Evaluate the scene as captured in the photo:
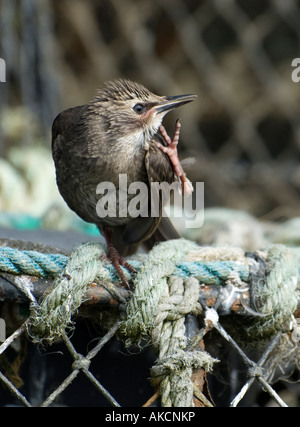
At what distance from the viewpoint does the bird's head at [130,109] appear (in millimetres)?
1412

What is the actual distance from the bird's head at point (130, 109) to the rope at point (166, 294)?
1.34ft

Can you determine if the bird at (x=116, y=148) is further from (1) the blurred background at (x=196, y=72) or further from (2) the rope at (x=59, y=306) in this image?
(1) the blurred background at (x=196, y=72)

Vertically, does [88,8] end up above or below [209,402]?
above

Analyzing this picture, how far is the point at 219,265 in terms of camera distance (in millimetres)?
1028

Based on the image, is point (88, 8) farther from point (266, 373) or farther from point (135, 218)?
point (266, 373)

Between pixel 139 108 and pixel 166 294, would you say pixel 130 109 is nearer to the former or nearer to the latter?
pixel 139 108

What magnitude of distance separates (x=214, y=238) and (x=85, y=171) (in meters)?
0.53

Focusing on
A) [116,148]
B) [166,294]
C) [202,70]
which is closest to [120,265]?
[166,294]

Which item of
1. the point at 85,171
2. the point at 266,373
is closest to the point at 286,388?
the point at 266,373

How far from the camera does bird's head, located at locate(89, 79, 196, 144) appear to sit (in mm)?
1412

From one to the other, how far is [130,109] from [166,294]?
0.59 meters

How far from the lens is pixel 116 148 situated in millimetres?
1396

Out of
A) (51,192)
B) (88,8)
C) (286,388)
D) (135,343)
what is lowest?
(286,388)

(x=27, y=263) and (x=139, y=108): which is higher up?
(x=139, y=108)
